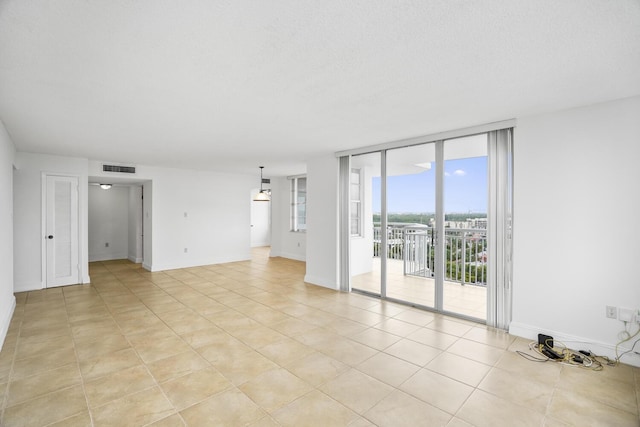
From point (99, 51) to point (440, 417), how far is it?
3426 millimetres

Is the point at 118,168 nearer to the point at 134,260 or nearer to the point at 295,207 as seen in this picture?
the point at 134,260

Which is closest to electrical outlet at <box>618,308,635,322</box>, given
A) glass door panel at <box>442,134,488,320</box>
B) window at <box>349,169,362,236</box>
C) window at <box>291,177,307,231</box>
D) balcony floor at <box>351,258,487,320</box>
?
glass door panel at <box>442,134,488,320</box>

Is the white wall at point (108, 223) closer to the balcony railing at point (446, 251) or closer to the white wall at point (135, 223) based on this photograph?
the white wall at point (135, 223)

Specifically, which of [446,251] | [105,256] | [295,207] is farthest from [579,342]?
[105,256]

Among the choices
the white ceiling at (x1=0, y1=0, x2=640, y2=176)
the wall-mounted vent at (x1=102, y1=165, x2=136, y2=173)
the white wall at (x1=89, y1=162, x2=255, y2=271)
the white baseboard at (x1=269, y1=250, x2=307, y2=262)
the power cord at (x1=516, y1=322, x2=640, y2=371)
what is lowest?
the power cord at (x1=516, y1=322, x2=640, y2=371)

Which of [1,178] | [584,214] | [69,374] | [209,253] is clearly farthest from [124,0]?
[209,253]

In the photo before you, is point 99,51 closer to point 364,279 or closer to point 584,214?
point 584,214

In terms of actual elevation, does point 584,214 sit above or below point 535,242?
above

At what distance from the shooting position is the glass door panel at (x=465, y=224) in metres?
4.20

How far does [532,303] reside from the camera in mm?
3404

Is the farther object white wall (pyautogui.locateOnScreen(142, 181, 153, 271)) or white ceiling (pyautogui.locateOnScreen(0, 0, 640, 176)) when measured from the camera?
white wall (pyautogui.locateOnScreen(142, 181, 153, 271))

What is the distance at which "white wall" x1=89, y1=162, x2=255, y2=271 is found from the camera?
7.30 meters

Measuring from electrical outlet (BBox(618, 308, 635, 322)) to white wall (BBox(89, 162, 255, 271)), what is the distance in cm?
781

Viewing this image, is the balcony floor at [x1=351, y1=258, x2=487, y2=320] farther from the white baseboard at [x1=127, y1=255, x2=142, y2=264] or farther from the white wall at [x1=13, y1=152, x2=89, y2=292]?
the white baseboard at [x1=127, y1=255, x2=142, y2=264]
